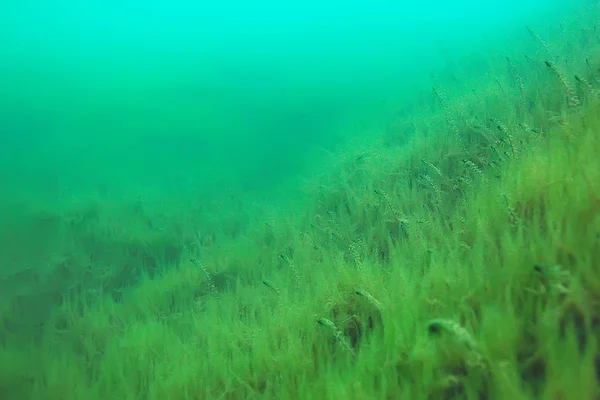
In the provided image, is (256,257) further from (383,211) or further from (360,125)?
(360,125)

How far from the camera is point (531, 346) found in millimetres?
1242

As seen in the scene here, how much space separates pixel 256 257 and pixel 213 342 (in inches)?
76.5

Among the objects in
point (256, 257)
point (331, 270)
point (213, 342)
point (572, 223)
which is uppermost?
point (572, 223)

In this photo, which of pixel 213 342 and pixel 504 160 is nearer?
pixel 213 342

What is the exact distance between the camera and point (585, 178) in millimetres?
1520

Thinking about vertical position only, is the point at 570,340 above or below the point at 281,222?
above

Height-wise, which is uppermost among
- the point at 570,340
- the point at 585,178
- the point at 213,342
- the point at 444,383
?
the point at 585,178

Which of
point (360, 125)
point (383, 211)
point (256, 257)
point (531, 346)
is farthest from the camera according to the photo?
point (360, 125)

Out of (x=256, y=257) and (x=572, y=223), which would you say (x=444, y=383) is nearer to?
(x=572, y=223)

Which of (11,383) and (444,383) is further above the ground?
(444,383)

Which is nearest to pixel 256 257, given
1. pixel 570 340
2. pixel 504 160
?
pixel 504 160

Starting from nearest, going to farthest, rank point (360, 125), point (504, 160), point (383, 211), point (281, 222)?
1. point (504, 160)
2. point (383, 211)
3. point (281, 222)
4. point (360, 125)

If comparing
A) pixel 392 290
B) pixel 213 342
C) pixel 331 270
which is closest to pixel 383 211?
pixel 331 270

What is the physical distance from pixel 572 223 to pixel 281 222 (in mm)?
3733
